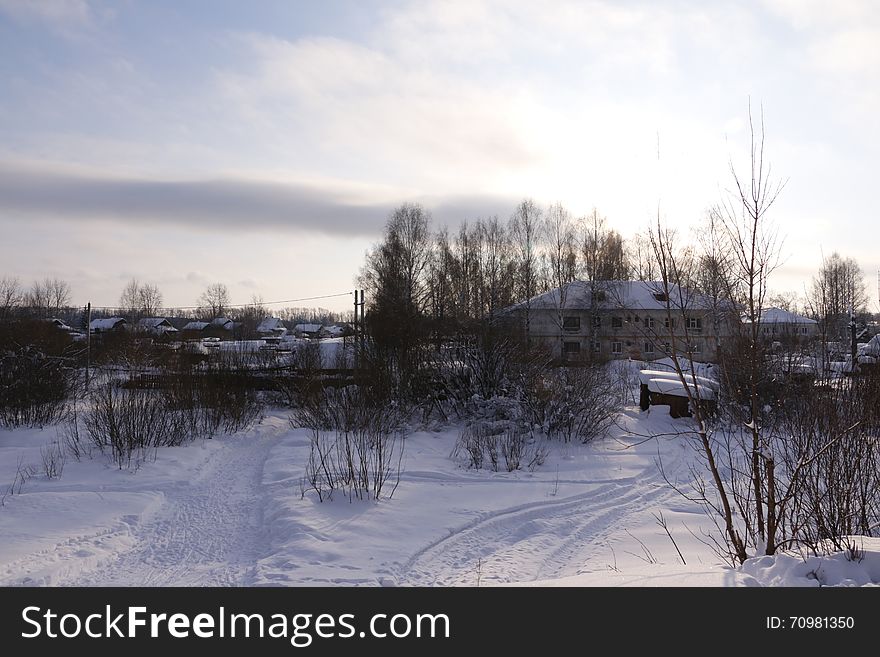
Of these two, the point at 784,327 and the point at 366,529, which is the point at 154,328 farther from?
the point at 784,327

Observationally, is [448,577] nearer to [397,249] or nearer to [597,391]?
[597,391]

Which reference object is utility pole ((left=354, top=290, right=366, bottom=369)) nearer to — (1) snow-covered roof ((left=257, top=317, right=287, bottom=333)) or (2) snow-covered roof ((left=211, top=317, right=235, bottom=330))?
(2) snow-covered roof ((left=211, top=317, right=235, bottom=330))

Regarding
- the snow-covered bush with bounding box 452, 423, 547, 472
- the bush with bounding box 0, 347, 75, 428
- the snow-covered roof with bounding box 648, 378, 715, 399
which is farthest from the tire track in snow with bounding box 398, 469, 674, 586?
the bush with bounding box 0, 347, 75, 428

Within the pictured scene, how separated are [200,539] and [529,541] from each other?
13.6ft

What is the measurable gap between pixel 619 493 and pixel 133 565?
736 centimetres

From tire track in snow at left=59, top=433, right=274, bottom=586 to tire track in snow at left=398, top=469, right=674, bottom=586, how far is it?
1950 millimetres

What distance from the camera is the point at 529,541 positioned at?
773cm

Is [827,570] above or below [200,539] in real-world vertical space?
above

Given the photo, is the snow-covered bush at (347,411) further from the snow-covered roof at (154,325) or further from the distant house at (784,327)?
the snow-covered roof at (154,325)

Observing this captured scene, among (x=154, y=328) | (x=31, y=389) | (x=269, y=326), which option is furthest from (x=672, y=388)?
(x=269, y=326)

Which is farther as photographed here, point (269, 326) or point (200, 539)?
point (269, 326)

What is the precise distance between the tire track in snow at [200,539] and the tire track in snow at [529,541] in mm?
1950

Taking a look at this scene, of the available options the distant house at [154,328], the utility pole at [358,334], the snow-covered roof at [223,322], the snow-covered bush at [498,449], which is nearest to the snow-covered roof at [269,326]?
the snow-covered roof at [223,322]

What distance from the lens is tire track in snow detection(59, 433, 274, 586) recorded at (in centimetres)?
622
